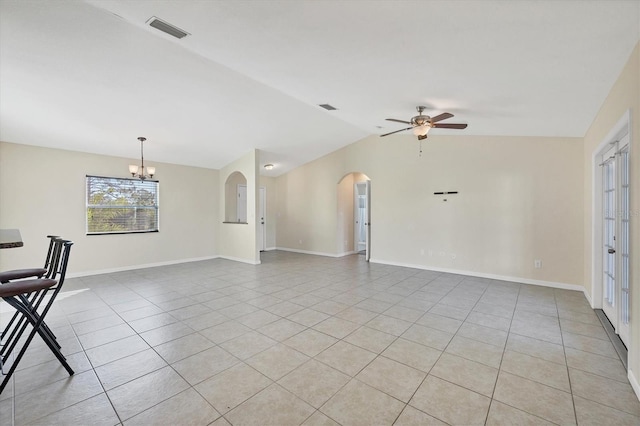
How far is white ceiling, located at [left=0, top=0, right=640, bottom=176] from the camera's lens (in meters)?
2.00

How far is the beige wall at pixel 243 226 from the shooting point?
21.8 ft

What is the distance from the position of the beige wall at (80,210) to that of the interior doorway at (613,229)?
7680mm

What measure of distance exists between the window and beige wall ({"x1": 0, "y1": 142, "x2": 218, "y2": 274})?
130 mm

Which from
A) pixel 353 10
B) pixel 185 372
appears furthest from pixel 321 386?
pixel 353 10

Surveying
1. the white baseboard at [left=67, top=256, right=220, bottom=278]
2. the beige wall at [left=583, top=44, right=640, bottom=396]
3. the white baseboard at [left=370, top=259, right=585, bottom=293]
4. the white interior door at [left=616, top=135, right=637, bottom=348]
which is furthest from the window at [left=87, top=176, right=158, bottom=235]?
the white interior door at [left=616, top=135, right=637, bottom=348]

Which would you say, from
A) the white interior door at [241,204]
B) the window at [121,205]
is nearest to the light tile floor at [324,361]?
the window at [121,205]

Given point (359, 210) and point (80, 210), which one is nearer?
point (80, 210)

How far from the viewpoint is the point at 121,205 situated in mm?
6121

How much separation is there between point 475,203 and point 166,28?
5.55 meters

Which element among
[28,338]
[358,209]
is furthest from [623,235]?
[358,209]

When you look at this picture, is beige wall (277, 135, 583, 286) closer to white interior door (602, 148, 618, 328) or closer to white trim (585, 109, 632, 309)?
white trim (585, 109, 632, 309)

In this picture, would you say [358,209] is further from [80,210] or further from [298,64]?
[80,210]

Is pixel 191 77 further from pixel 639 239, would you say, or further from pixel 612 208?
pixel 612 208

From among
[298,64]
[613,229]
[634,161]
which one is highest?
[298,64]
